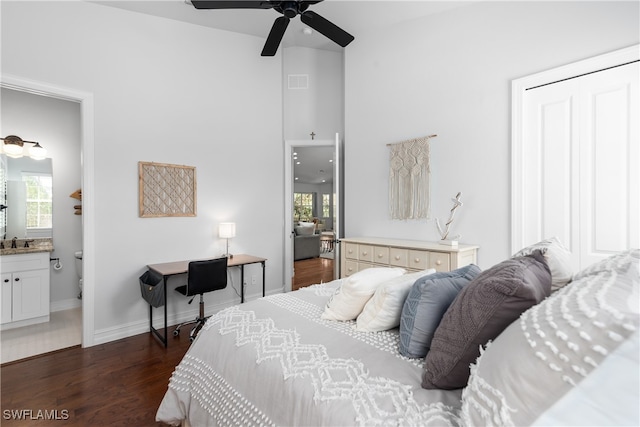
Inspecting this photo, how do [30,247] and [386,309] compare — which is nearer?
[386,309]

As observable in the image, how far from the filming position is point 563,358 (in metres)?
0.64

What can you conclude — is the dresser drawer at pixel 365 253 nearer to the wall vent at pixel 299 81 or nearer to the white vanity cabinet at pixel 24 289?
the wall vent at pixel 299 81

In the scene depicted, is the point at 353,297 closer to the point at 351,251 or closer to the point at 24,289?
the point at 351,251

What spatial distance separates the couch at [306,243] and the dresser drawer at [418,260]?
165 inches

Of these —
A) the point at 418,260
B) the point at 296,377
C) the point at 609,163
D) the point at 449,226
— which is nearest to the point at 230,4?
the point at 296,377

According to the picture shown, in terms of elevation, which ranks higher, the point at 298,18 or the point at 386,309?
the point at 298,18

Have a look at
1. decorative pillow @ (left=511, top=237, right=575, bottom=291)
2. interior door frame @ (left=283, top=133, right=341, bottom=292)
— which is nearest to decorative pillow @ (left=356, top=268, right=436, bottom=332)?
decorative pillow @ (left=511, top=237, right=575, bottom=291)

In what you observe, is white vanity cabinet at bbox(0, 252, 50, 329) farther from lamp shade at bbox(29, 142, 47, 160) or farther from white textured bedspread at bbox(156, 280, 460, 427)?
white textured bedspread at bbox(156, 280, 460, 427)

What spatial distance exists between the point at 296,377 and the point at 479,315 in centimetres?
67

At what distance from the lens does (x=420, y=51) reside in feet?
11.9

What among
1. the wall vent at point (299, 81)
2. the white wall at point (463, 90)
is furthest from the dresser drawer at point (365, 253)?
the wall vent at point (299, 81)

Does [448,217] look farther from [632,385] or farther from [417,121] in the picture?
[632,385]

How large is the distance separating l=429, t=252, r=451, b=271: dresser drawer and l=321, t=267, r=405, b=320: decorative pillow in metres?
1.43

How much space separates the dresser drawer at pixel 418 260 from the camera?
3.07 metres
